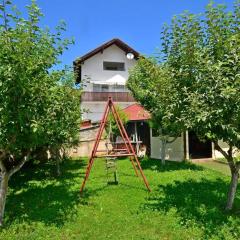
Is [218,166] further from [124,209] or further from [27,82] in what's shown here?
[27,82]

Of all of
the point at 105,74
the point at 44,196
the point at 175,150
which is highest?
the point at 105,74

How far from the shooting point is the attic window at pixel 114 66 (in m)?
44.6

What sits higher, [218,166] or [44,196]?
[218,166]

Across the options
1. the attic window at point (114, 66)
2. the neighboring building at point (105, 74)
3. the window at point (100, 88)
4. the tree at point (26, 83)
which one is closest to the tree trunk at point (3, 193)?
the tree at point (26, 83)

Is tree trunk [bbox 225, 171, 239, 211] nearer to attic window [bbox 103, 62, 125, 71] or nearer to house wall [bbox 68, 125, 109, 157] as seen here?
house wall [bbox 68, 125, 109, 157]

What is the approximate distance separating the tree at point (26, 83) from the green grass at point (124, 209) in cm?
165

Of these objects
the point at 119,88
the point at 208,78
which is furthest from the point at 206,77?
the point at 119,88

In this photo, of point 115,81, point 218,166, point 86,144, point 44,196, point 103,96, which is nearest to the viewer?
point 44,196

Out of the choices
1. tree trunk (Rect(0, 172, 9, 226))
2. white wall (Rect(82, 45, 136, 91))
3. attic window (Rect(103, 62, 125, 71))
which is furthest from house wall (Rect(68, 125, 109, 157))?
attic window (Rect(103, 62, 125, 71))

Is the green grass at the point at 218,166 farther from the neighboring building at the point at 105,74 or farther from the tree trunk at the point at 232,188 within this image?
the neighboring building at the point at 105,74

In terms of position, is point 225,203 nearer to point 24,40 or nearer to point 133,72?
point 24,40

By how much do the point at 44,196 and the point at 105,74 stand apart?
31.7 metres

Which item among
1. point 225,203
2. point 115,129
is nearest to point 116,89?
point 115,129

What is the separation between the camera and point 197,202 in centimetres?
1201
